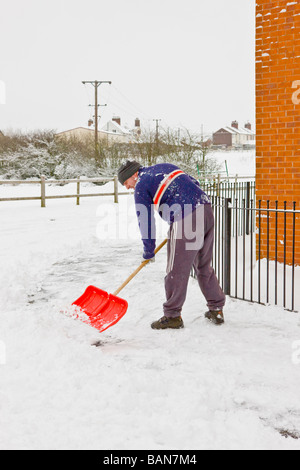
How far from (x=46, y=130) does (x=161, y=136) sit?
8.28 m

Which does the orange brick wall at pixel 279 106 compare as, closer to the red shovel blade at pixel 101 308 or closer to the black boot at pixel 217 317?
the black boot at pixel 217 317

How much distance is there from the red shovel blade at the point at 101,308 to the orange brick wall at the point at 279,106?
3.13 metres

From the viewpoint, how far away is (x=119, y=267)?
8.00m

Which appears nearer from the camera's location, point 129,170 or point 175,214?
point 175,214

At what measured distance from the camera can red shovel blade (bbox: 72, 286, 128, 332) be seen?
4.76 meters

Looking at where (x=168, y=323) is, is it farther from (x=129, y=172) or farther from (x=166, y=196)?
(x=129, y=172)

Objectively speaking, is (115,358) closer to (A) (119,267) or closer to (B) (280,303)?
(B) (280,303)

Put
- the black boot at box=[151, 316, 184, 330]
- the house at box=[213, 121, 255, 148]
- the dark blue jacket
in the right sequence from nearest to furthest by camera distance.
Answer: the dark blue jacket < the black boot at box=[151, 316, 184, 330] < the house at box=[213, 121, 255, 148]

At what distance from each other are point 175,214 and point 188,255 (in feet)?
1.33

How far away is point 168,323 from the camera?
16.1ft

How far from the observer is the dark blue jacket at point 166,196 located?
464cm

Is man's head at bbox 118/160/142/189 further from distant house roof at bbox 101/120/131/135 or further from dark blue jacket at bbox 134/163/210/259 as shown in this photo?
distant house roof at bbox 101/120/131/135

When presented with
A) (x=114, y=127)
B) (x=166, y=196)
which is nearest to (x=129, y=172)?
(x=166, y=196)

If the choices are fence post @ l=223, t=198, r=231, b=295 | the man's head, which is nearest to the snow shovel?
the man's head
